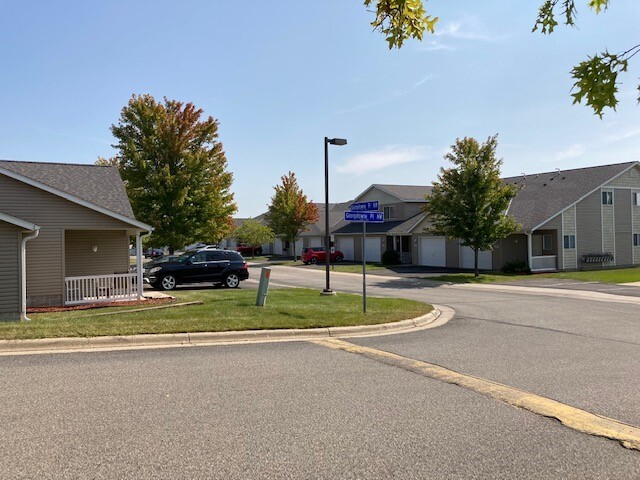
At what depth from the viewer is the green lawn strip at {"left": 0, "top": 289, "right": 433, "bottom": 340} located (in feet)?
31.9

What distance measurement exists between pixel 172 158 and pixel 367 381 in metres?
23.6

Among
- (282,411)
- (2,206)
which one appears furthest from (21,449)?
(2,206)

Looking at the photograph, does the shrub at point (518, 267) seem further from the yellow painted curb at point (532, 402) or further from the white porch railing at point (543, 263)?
the yellow painted curb at point (532, 402)

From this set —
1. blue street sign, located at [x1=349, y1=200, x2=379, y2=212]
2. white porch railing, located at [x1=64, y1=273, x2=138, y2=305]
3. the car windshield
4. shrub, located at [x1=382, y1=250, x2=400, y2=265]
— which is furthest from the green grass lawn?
white porch railing, located at [x1=64, y1=273, x2=138, y2=305]

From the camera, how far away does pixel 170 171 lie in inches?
1102

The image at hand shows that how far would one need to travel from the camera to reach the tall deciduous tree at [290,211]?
52.0 metres

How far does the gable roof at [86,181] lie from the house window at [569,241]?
27172mm

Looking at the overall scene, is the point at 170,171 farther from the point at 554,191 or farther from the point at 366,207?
the point at 554,191

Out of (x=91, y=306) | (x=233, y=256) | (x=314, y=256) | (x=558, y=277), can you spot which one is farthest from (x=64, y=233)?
(x=314, y=256)

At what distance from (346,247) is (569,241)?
841 inches

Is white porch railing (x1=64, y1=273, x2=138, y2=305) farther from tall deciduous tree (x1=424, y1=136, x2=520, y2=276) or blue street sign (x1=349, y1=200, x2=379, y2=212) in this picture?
tall deciduous tree (x1=424, y1=136, x2=520, y2=276)

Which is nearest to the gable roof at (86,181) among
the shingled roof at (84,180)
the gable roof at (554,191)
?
the shingled roof at (84,180)

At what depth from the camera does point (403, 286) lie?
2578cm

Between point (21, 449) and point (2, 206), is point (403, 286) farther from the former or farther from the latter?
point (21, 449)
